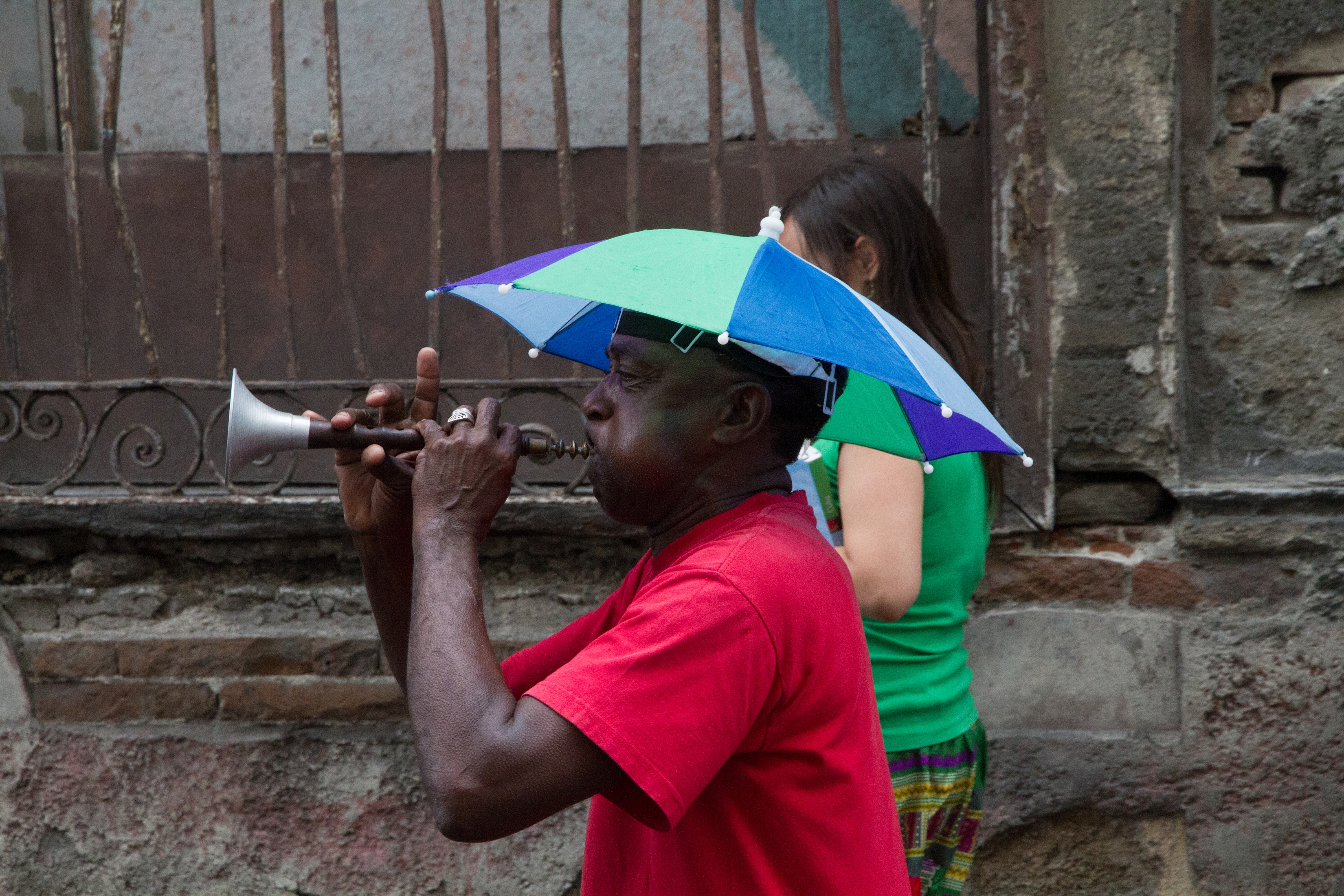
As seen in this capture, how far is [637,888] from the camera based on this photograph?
1223 millimetres

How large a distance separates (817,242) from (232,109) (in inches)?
83.0

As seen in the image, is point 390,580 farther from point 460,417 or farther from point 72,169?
point 72,169

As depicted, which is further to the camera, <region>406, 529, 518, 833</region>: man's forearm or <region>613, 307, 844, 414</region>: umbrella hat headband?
<region>613, 307, 844, 414</region>: umbrella hat headband

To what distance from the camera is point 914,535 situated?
5.95 feet

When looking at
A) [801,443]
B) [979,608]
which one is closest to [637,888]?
[801,443]

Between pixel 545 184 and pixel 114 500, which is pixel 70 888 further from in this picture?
pixel 545 184

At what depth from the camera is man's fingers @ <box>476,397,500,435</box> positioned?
4.23ft

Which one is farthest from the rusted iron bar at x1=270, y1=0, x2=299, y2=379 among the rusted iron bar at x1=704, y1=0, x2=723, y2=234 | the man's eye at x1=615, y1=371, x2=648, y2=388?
the man's eye at x1=615, y1=371, x2=648, y2=388

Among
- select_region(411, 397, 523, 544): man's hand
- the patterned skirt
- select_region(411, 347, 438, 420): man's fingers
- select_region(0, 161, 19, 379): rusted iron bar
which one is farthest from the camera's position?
select_region(0, 161, 19, 379): rusted iron bar

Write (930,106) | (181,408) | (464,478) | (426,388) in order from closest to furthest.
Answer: (464,478) < (426,388) < (930,106) < (181,408)

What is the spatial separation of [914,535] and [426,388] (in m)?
0.82

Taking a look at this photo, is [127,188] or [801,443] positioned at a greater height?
[127,188]

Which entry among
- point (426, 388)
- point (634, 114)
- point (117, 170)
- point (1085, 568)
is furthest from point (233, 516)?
point (1085, 568)

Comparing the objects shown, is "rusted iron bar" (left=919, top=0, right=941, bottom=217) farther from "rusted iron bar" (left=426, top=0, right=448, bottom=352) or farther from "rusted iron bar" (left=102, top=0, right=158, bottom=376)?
"rusted iron bar" (left=102, top=0, right=158, bottom=376)
